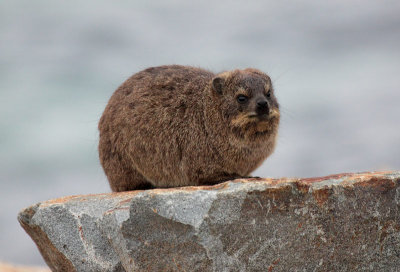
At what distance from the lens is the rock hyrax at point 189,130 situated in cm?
895

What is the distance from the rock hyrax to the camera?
895 cm

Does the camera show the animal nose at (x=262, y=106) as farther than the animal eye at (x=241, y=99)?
No

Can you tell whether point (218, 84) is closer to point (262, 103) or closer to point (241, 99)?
point (241, 99)

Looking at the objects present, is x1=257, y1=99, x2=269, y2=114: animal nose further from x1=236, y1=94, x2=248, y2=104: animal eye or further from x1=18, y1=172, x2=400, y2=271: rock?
x1=18, y1=172, x2=400, y2=271: rock

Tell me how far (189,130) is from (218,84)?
917mm

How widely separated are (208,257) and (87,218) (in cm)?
222

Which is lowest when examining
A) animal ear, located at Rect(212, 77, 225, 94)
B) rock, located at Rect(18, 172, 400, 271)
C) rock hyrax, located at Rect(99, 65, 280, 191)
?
rock, located at Rect(18, 172, 400, 271)

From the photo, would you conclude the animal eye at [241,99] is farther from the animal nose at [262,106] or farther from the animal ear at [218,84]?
the animal ear at [218,84]

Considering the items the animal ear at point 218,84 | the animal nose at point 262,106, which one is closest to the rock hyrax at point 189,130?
the animal ear at point 218,84

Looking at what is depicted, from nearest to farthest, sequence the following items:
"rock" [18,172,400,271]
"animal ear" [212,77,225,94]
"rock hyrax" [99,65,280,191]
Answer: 1. "rock" [18,172,400,271]
2. "rock hyrax" [99,65,280,191]
3. "animal ear" [212,77,225,94]

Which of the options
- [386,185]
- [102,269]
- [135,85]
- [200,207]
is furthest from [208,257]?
[135,85]

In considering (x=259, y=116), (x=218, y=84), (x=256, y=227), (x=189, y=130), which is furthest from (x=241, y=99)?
(x=256, y=227)

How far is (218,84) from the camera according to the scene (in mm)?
9133

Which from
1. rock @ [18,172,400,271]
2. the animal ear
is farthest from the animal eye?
rock @ [18,172,400,271]
